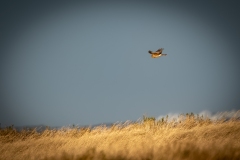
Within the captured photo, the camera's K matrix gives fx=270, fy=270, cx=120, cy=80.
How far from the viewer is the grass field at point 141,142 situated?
4555 millimetres

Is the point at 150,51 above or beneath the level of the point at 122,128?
above

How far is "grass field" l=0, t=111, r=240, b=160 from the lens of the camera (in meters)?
4.55

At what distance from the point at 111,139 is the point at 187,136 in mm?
2465

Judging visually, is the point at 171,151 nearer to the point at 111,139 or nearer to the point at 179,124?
the point at 111,139

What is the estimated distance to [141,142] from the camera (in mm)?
7332

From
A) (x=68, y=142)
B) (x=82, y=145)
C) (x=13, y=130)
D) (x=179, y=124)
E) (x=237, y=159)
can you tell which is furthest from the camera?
(x=13, y=130)

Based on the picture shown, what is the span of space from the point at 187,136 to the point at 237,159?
4362 mm

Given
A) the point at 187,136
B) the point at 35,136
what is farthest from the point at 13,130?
the point at 187,136

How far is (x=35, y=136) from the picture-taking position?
11.4 m

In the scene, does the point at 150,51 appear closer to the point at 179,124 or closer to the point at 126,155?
the point at 179,124

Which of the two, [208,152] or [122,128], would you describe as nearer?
[208,152]

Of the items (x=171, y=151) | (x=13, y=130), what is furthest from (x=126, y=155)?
(x=13, y=130)

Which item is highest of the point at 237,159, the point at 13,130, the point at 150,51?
the point at 150,51

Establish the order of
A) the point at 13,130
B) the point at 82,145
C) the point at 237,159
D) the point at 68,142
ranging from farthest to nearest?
the point at 13,130, the point at 68,142, the point at 82,145, the point at 237,159
